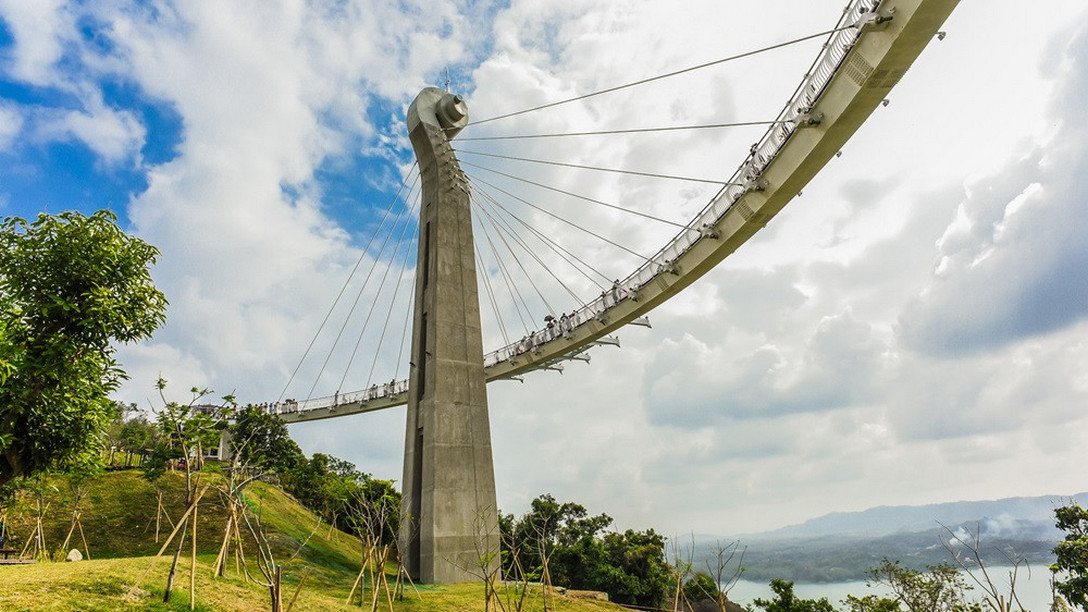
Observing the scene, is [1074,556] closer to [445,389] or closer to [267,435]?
[445,389]

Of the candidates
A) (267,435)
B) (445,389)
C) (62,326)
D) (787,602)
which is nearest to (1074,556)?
(787,602)

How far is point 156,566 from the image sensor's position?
1341cm

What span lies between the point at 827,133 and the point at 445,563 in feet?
58.1

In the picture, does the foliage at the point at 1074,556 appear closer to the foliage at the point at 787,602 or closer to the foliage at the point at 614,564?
the foliage at the point at 787,602

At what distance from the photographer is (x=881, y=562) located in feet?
77.3

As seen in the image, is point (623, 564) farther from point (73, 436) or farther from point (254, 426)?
point (73, 436)

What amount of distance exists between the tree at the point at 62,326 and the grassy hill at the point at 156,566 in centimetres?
241

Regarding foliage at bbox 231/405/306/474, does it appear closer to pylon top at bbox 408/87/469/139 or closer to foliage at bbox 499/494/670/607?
foliage at bbox 499/494/670/607

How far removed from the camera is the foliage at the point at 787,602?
77.6 ft

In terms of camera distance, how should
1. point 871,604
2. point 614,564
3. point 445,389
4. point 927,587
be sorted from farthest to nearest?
point 614,564 < point 445,389 < point 871,604 < point 927,587

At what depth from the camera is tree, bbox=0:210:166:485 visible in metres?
11.1

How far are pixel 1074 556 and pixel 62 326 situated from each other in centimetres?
3416

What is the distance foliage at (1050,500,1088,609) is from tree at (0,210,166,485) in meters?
29.7

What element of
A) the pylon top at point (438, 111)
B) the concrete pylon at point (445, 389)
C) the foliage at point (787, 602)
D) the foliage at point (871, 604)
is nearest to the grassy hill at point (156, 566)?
the concrete pylon at point (445, 389)
